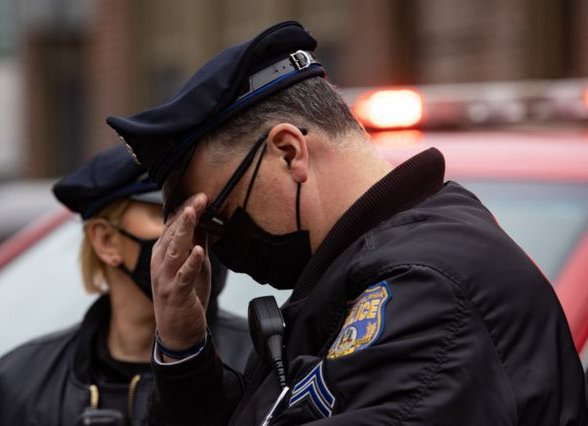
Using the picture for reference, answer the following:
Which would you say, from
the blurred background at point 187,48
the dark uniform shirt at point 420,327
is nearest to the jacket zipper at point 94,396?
the dark uniform shirt at point 420,327

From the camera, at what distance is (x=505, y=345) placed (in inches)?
74.4

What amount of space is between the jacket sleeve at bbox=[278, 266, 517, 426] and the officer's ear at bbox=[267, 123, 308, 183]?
29 centimetres

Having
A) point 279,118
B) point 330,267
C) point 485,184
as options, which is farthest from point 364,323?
point 485,184

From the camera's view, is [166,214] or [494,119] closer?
[166,214]

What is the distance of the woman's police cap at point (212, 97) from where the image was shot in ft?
7.04

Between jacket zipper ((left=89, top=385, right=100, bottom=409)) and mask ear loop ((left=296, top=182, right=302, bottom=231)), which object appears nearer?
mask ear loop ((left=296, top=182, right=302, bottom=231))

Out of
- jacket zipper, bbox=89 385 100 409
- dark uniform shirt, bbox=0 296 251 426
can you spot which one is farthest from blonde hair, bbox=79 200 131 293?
jacket zipper, bbox=89 385 100 409

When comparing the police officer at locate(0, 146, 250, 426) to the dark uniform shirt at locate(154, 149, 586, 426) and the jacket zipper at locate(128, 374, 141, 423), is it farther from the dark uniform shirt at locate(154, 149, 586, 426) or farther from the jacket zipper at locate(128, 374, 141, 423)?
the dark uniform shirt at locate(154, 149, 586, 426)

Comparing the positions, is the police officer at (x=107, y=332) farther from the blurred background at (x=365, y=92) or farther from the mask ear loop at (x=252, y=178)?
the mask ear loop at (x=252, y=178)

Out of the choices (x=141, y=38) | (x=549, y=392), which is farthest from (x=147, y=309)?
(x=141, y=38)

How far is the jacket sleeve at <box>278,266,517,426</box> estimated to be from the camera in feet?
5.97

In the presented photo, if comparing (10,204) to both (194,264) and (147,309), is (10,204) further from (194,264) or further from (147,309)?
(194,264)

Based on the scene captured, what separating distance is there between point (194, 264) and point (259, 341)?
18 centimetres

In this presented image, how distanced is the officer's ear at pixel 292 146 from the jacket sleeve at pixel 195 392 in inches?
17.9
